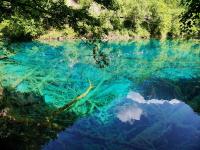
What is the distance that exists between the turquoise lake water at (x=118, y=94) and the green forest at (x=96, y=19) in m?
0.69

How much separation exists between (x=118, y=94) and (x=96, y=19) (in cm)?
906

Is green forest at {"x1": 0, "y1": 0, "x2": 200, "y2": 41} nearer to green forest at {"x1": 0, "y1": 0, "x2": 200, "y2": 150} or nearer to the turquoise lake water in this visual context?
green forest at {"x1": 0, "y1": 0, "x2": 200, "y2": 150}

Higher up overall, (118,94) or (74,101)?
(74,101)

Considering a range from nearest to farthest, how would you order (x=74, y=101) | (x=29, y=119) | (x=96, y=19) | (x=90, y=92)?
(x=96, y=19) → (x=29, y=119) → (x=74, y=101) → (x=90, y=92)

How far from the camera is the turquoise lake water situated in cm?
1078

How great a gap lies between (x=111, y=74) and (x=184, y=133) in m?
10.2

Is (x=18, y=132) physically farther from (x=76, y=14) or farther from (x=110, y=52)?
(x=110, y=52)

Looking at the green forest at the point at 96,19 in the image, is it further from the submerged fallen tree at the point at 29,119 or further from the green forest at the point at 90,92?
the submerged fallen tree at the point at 29,119

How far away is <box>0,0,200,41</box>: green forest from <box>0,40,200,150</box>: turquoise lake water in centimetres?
69

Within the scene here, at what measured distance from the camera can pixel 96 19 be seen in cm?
789

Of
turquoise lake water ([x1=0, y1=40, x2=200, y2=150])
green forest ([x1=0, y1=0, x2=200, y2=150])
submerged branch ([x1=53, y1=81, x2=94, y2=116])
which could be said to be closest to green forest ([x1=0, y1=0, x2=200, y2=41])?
green forest ([x1=0, y1=0, x2=200, y2=150])

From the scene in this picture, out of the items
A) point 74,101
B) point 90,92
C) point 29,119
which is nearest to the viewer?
point 29,119

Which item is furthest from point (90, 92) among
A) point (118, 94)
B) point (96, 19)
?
point (96, 19)

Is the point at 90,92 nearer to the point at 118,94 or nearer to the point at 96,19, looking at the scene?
the point at 118,94
